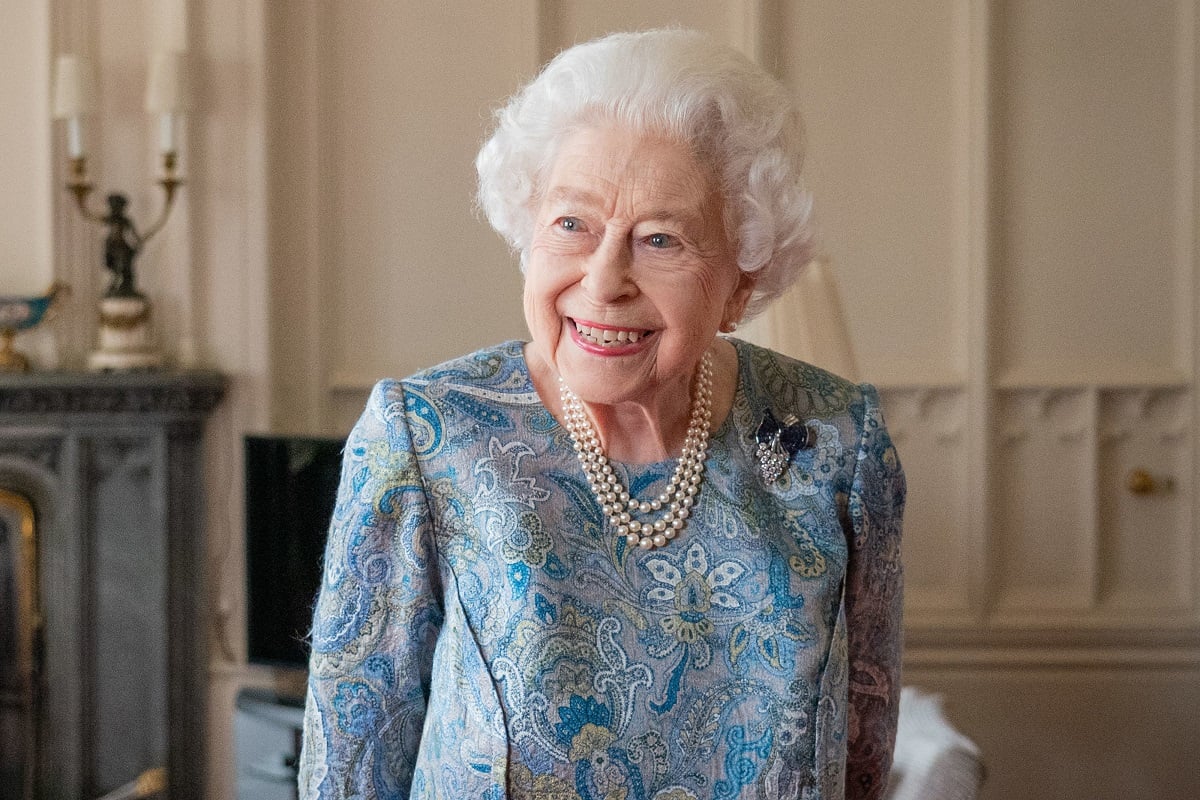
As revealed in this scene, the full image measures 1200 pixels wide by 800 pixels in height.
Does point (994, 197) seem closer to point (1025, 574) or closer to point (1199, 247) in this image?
point (1199, 247)

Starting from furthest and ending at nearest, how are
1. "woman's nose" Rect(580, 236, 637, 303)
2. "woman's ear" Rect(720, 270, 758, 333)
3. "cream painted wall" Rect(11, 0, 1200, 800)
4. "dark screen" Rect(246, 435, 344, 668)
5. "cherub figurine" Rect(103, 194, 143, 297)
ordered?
"cream painted wall" Rect(11, 0, 1200, 800) < "cherub figurine" Rect(103, 194, 143, 297) < "dark screen" Rect(246, 435, 344, 668) < "woman's ear" Rect(720, 270, 758, 333) < "woman's nose" Rect(580, 236, 637, 303)

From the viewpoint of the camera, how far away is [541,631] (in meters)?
1.12

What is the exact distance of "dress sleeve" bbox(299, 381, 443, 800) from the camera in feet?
3.73

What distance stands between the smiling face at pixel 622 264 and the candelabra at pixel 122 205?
2.49 m

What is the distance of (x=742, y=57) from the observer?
3.90 feet

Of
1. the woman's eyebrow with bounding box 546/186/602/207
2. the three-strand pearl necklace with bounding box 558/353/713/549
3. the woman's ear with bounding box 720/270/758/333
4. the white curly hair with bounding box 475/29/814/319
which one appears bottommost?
the three-strand pearl necklace with bounding box 558/353/713/549

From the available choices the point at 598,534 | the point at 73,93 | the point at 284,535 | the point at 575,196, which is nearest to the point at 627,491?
the point at 598,534

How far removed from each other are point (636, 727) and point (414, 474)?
11.6 inches

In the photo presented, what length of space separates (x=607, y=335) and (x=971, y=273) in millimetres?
2908

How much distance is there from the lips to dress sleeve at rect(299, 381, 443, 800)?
0.18 meters

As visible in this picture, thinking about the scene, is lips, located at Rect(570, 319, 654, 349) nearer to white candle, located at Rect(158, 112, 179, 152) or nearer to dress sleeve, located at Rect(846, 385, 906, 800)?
dress sleeve, located at Rect(846, 385, 906, 800)

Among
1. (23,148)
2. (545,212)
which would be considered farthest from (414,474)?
(23,148)

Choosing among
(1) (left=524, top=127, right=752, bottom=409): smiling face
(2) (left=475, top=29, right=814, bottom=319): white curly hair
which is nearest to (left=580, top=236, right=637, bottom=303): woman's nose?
(1) (left=524, top=127, right=752, bottom=409): smiling face

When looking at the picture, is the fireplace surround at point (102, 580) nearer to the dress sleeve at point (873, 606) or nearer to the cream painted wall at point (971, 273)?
the cream painted wall at point (971, 273)
